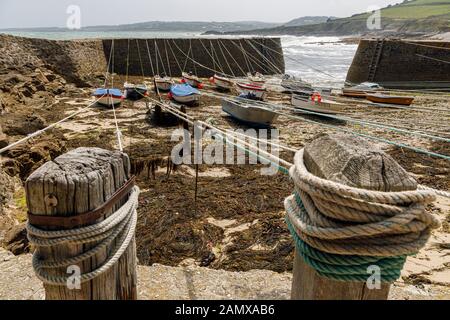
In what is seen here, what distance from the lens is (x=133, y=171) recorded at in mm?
8312

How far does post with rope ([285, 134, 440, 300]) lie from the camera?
1.16 meters

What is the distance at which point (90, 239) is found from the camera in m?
1.43

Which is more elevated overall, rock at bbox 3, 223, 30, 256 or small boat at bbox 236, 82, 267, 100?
small boat at bbox 236, 82, 267, 100

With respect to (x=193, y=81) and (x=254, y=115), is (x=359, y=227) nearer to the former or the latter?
(x=254, y=115)

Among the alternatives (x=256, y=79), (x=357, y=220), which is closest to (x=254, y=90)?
(x=256, y=79)

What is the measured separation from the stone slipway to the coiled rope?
59.8 inches

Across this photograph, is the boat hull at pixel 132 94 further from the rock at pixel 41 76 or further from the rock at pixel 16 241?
the rock at pixel 16 241

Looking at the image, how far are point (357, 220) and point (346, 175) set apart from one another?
6.8 inches

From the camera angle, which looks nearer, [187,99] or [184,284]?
[184,284]

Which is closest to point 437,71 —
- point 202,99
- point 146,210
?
point 202,99

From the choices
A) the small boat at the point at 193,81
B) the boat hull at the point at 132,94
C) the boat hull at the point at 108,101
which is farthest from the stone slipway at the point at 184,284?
the small boat at the point at 193,81

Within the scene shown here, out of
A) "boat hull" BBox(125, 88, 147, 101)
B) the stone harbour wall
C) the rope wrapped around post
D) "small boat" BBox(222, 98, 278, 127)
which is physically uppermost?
the stone harbour wall

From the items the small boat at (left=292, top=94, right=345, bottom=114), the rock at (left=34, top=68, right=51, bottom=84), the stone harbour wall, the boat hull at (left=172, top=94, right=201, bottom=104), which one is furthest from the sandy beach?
the stone harbour wall
